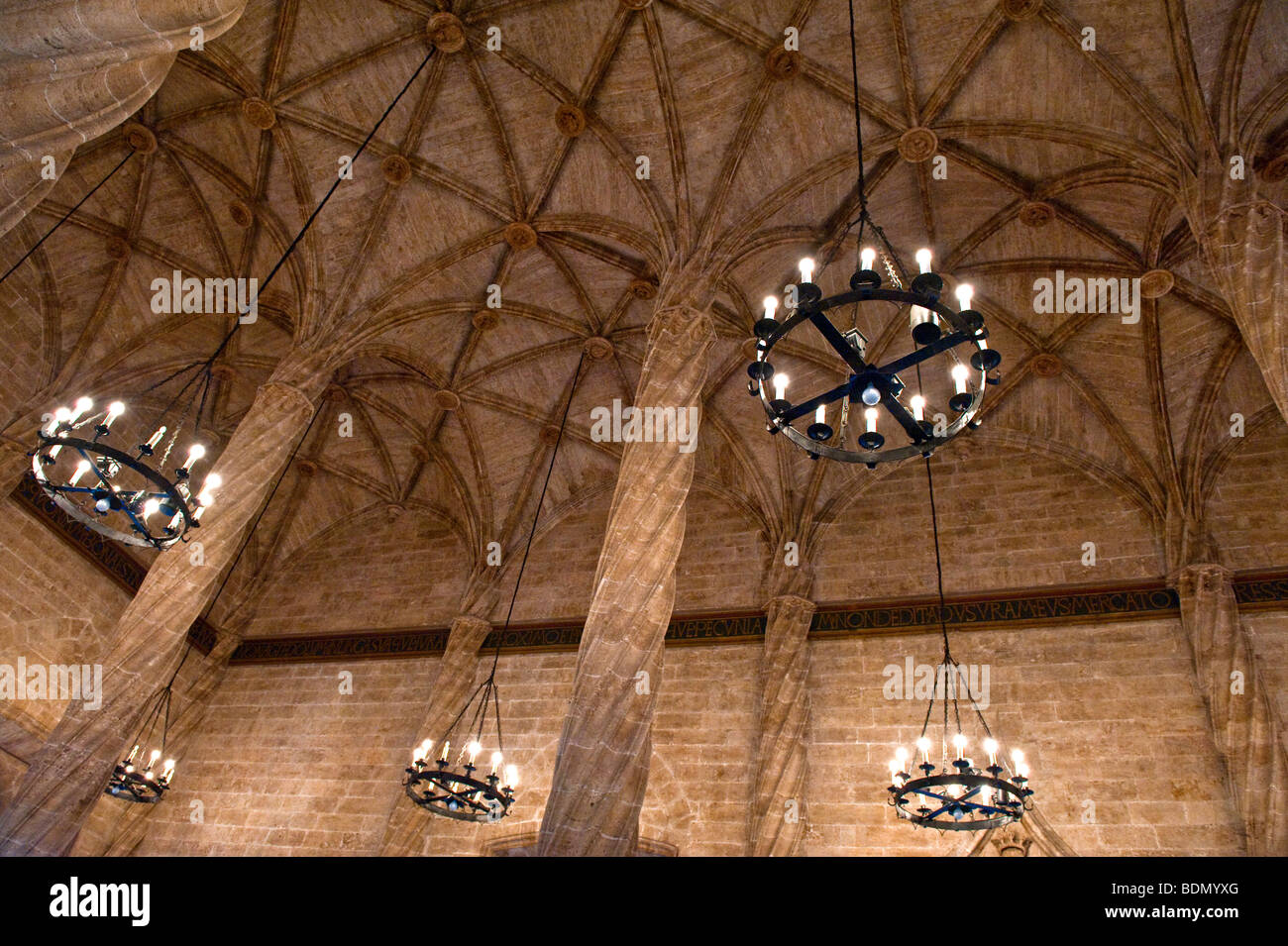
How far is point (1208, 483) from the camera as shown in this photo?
42.8ft

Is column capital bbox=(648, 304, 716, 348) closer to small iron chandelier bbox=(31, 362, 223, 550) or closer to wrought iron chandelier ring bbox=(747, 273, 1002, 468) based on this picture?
wrought iron chandelier ring bbox=(747, 273, 1002, 468)

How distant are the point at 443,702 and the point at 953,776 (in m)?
9.00

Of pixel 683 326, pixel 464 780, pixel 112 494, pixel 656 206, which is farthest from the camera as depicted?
pixel 656 206

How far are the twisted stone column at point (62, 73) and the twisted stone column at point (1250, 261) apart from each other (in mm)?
8831

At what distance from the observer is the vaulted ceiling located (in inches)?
433

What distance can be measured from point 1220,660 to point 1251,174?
20.3 ft

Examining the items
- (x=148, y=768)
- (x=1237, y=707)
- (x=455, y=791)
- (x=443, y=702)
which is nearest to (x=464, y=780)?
(x=455, y=791)

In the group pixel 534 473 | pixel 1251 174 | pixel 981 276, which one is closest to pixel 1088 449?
pixel 981 276

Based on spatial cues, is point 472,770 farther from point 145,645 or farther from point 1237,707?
point 1237,707

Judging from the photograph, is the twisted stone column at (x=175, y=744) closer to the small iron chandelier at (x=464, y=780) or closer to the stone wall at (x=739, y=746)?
the stone wall at (x=739, y=746)

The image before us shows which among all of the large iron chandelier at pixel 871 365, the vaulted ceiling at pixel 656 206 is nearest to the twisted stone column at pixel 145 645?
the vaulted ceiling at pixel 656 206

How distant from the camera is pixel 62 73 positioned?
15.8ft
